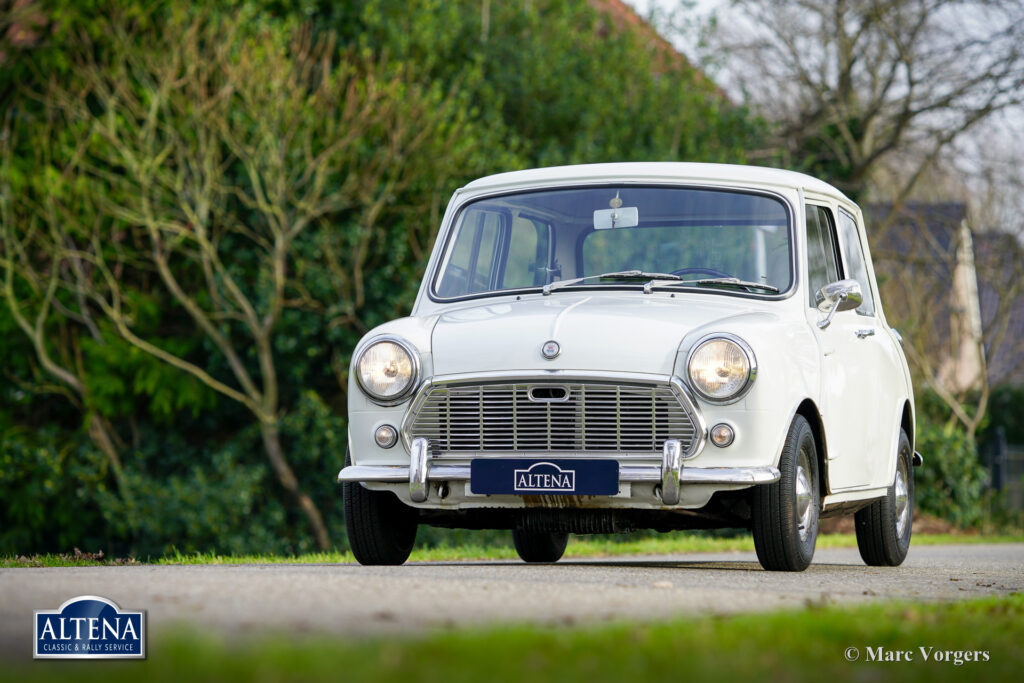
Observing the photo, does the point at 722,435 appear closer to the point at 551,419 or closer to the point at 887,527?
the point at 551,419

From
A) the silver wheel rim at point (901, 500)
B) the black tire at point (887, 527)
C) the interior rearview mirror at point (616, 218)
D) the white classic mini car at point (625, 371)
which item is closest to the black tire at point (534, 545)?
the white classic mini car at point (625, 371)

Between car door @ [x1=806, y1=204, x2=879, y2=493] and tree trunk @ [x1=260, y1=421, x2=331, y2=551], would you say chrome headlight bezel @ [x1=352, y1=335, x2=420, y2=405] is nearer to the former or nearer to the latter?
car door @ [x1=806, y1=204, x2=879, y2=493]

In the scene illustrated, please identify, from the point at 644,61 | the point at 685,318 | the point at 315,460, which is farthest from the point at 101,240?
the point at 685,318

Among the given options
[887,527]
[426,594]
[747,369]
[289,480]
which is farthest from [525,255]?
[289,480]

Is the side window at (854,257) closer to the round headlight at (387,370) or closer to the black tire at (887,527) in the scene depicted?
the black tire at (887,527)

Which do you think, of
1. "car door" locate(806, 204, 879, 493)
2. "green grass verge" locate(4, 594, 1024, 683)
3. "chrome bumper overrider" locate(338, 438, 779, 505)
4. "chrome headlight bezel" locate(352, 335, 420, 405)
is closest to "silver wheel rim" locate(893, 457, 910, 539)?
"car door" locate(806, 204, 879, 493)

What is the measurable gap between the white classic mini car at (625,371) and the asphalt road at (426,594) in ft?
1.28

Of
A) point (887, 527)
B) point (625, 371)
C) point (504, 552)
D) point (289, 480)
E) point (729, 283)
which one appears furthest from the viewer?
point (289, 480)

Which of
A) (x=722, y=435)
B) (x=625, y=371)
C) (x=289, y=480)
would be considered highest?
(x=625, y=371)

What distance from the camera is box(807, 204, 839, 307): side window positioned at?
7867 mm

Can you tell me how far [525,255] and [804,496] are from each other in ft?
6.73

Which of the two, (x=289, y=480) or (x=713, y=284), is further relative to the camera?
(x=289, y=480)

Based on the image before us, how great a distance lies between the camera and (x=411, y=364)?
7047mm

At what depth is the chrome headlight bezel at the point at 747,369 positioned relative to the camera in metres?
6.66
